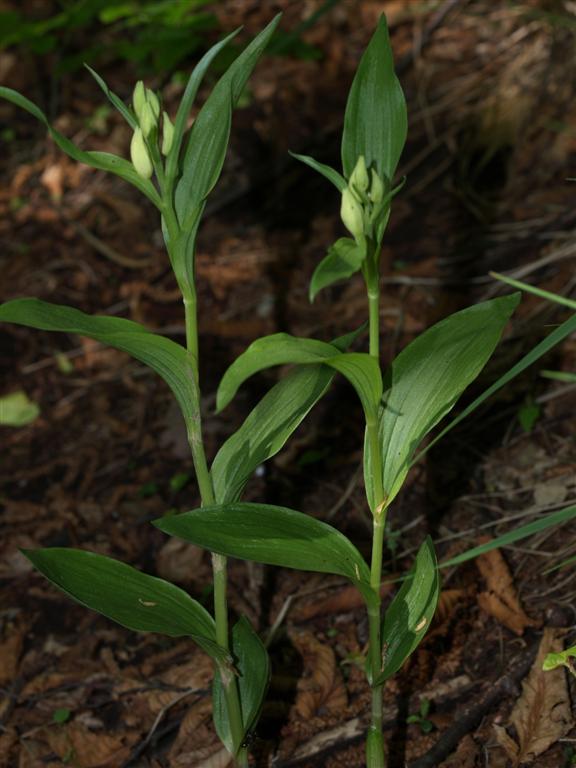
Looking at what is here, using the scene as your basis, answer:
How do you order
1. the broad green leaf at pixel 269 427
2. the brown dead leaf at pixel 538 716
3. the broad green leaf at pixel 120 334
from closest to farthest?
1. the broad green leaf at pixel 120 334
2. the broad green leaf at pixel 269 427
3. the brown dead leaf at pixel 538 716

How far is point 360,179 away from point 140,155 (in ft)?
1.28

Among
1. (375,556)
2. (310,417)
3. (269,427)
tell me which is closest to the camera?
(375,556)

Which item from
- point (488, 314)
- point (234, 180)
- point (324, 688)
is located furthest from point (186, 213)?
point (234, 180)

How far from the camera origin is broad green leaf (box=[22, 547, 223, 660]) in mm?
1727

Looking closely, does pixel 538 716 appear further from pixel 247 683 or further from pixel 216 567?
pixel 216 567

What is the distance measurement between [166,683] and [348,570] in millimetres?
961

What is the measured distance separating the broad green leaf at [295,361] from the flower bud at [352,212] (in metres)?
0.20

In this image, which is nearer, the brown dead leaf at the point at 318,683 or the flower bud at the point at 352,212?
the flower bud at the point at 352,212

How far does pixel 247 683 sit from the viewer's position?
1.96 meters

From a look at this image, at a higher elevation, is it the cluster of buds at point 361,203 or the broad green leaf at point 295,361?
the cluster of buds at point 361,203

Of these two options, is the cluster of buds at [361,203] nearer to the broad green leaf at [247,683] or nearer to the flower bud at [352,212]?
the flower bud at [352,212]

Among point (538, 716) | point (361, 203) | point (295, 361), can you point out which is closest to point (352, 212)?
point (361, 203)

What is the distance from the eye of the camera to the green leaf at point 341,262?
1480 millimetres

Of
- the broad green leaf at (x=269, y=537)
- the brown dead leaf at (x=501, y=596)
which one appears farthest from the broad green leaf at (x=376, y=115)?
the brown dead leaf at (x=501, y=596)
